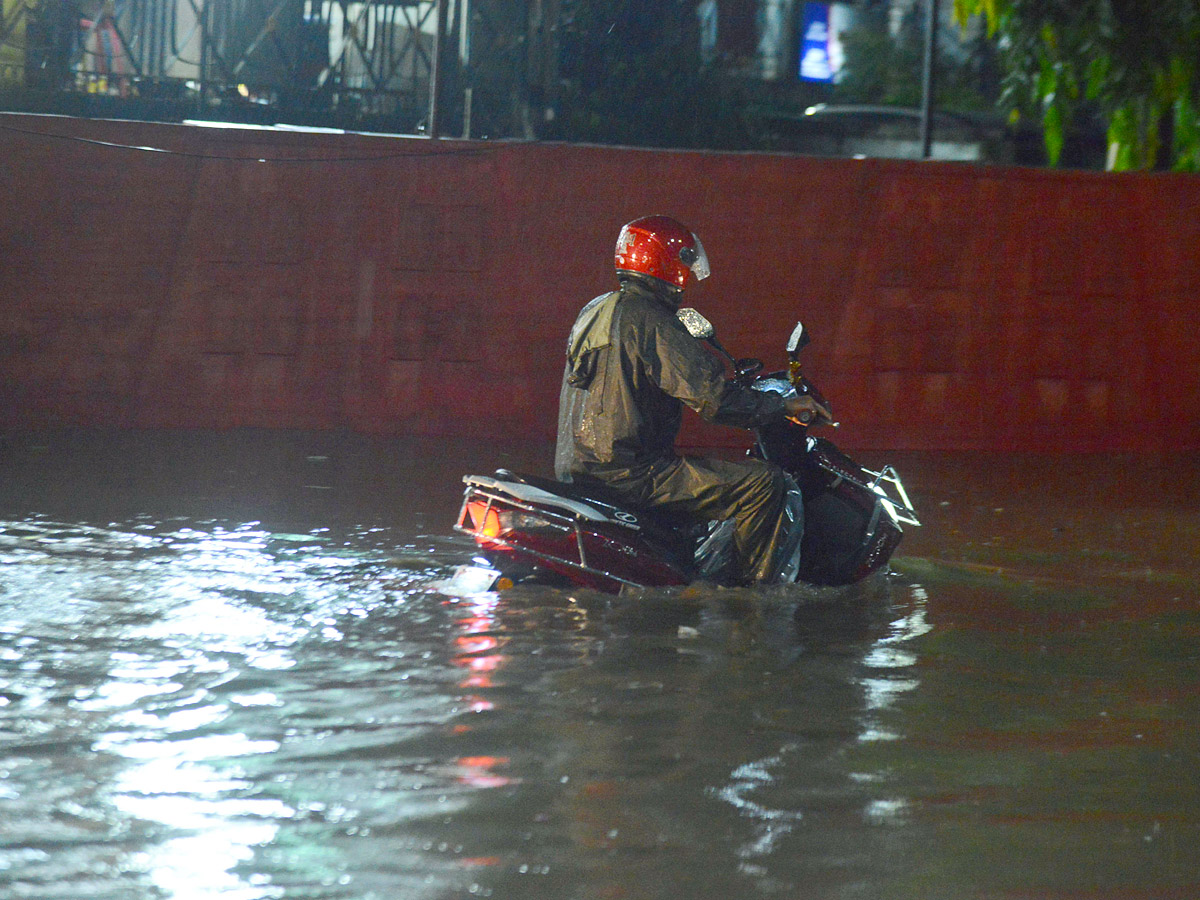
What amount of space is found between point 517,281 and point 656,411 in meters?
4.45

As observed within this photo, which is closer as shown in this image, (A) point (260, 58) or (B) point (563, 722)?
(B) point (563, 722)

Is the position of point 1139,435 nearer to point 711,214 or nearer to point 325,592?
point 711,214

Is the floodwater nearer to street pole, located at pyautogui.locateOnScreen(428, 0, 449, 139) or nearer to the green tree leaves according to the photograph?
street pole, located at pyautogui.locateOnScreen(428, 0, 449, 139)

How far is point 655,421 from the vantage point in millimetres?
6066

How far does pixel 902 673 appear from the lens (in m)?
5.19

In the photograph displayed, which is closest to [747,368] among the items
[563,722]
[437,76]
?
[563,722]

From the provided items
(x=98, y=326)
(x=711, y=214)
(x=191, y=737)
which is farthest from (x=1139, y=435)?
(x=191, y=737)

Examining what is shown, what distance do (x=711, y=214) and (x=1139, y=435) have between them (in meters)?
3.46

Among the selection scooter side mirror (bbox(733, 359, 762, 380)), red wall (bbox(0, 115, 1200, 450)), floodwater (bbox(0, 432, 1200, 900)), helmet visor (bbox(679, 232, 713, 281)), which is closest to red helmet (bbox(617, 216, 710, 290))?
helmet visor (bbox(679, 232, 713, 281))

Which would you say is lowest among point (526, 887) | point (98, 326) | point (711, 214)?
point (526, 887)

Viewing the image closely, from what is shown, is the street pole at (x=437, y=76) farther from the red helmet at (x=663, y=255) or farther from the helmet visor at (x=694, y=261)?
the helmet visor at (x=694, y=261)

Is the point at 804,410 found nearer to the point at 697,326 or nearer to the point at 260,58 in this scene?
the point at 697,326

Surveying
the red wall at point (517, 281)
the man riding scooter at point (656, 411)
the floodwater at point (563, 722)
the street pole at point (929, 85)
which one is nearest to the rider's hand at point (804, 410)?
the man riding scooter at point (656, 411)

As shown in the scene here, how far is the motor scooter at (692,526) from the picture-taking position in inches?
226
